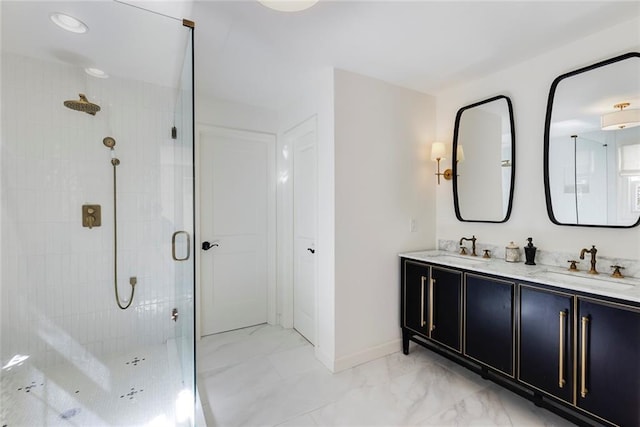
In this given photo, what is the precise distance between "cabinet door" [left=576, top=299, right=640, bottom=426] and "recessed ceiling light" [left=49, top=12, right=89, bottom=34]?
326 cm

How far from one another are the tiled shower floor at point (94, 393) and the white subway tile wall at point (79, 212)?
0.17 meters

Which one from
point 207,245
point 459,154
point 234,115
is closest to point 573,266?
point 459,154

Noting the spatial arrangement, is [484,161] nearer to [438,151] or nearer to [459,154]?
[459,154]

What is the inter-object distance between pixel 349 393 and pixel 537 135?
2.28 metres

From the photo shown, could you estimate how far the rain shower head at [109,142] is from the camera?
2.34m

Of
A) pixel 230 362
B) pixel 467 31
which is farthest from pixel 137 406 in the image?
pixel 467 31

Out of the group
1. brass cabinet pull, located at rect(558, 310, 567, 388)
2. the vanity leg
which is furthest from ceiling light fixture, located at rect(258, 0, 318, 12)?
the vanity leg

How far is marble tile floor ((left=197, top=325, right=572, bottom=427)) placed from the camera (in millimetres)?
1722

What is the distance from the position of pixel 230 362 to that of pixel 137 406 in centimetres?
71

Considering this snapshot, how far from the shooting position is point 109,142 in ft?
7.73

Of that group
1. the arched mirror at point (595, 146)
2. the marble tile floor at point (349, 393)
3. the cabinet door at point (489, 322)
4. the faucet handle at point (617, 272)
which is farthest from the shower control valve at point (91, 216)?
the faucet handle at point (617, 272)

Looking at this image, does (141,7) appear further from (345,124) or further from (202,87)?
(345,124)

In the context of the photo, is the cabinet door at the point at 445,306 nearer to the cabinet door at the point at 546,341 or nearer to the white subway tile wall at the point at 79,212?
the cabinet door at the point at 546,341

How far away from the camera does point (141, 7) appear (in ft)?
5.25
